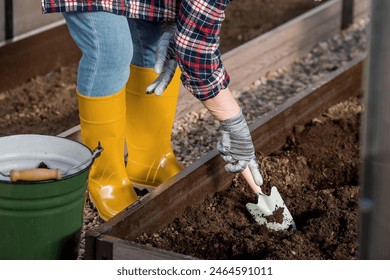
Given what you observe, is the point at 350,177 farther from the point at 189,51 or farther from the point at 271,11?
the point at 271,11

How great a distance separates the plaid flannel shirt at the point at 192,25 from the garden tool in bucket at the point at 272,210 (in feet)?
1.58

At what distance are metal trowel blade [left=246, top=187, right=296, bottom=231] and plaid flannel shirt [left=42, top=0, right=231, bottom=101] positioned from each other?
0.53 meters

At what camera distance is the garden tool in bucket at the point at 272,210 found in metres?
3.86

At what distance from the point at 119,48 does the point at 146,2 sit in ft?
0.62

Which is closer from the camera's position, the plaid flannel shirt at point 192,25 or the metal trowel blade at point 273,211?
the plaid flannel shirt at point 192,25

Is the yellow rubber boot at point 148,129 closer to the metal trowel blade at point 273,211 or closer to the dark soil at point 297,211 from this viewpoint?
the dark soil at point 297,211

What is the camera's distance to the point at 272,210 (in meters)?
3.88

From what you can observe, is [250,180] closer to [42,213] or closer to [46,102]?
[42,213]

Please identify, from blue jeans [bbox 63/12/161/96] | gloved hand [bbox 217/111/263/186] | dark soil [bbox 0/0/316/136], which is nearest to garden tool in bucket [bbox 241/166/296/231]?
gloved hand [bbox 217/111/263/186]

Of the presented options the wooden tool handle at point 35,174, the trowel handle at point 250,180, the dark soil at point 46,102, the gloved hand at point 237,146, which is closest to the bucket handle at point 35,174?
the wooden tool handle at point 35,174

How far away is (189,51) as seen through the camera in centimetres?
346

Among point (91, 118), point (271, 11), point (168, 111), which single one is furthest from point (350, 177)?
point (271, 11)

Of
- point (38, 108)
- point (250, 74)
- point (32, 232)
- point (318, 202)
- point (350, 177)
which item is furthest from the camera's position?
point (250, 74)

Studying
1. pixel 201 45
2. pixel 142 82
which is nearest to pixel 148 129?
pixel 142 82
